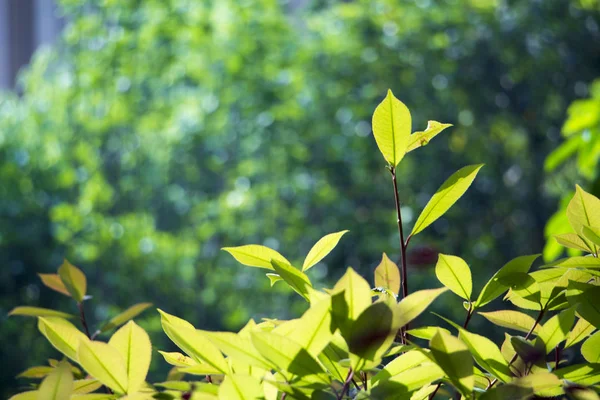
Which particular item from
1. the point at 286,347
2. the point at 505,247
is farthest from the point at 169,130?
the point at 286,347

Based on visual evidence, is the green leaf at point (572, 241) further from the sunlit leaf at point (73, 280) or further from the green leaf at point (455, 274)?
the sunlit leaf at point (73, 280)

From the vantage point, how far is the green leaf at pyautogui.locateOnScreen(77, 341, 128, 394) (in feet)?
1.38

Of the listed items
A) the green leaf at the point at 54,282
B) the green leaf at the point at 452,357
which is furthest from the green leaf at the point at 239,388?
the green leaf at the point at 54,282

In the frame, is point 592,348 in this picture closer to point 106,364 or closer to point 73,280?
point 106,364

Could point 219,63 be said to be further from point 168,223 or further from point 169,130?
point 168,223

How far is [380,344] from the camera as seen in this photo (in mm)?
408

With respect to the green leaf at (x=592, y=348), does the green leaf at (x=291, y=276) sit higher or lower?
higher

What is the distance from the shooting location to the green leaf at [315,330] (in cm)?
41

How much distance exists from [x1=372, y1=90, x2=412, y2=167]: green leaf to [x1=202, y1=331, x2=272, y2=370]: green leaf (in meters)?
0.18

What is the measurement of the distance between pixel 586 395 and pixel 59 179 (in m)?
3.51

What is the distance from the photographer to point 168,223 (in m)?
4.59

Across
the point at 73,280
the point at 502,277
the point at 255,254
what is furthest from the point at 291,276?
the point at 73,280

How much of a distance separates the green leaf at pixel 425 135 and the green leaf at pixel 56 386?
28cm

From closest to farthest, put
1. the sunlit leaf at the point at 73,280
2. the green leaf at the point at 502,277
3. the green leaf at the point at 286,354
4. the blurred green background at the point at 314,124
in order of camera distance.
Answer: the green leaf at the point at 286,354, the green leaf at the point at 502,277, the sunlit leaf at the point at 73,280, the blurred green background at the point at 314,124
